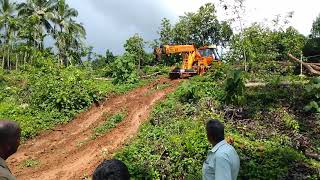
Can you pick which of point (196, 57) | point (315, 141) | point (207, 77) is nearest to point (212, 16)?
point (196, 57)

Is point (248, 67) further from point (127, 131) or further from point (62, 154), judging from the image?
point (62, 154)

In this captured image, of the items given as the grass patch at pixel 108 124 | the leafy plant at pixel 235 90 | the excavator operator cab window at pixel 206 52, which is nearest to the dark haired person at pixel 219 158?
the leafy plant at pixel 235 90

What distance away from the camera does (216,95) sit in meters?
15.3

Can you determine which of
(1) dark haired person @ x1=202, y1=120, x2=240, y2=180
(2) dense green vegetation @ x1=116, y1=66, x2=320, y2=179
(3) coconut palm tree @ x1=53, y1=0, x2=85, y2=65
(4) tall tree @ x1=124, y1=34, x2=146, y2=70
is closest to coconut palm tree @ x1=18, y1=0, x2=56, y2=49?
(3) coconut palm tree @ x1=53, y1=0, x2=85, y2=65

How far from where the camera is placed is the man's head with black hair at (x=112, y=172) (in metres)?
2.63

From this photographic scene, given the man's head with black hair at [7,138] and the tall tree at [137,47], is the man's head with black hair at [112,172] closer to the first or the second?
the man's head with black hair at [7,138]

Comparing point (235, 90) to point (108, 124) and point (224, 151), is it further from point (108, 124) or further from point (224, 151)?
point (224, 151)

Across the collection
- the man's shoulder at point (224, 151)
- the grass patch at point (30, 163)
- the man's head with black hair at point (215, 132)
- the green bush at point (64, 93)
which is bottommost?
the grass patch at point (30, 163)

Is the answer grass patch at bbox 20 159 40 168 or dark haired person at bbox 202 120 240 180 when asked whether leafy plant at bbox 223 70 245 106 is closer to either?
grass patch at bbox 20 159 40 168

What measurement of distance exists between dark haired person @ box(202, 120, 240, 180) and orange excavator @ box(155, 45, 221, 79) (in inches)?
709

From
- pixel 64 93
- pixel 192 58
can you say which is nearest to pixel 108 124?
pixel 64 93

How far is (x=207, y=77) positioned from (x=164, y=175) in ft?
31.9

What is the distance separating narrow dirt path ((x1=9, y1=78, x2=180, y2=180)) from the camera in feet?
42.5

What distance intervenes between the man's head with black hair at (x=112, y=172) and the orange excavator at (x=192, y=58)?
19.8 m
